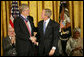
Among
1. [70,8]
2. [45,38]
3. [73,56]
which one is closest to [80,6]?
[70,8]

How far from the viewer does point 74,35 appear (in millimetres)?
3881

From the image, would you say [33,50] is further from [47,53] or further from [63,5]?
[63,5]

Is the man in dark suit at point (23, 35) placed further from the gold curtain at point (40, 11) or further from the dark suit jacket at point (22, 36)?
the gold curtain at point (40, 11)

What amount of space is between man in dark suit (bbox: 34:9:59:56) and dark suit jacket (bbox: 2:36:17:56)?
1.11 metres

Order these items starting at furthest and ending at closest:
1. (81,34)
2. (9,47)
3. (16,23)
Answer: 1. (81,34)
2. (9,47)
3. (16,23)

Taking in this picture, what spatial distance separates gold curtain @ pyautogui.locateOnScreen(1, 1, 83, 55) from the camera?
156 inches

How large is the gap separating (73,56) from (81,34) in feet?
1.85

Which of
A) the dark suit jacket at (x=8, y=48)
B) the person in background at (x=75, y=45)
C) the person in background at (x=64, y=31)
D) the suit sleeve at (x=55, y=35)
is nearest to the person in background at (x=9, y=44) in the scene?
the dark suit jacket at (x=8, y=48)

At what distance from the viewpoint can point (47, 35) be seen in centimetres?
273

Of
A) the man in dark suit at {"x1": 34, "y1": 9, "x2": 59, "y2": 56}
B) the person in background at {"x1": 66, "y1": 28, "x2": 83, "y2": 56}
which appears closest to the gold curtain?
the person in background at {"x1": 66, "y1": 28, "x2": 83, "y2": 56}

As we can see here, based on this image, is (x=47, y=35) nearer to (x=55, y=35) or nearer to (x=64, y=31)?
(x=55, y=35)

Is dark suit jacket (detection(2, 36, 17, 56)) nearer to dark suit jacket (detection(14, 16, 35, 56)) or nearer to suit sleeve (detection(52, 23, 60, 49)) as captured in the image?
dark suit jacket (detection(14, 16, 35, 56))

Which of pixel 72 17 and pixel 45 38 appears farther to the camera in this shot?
pixel 72 17

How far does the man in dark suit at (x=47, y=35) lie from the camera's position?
8.84 feet
